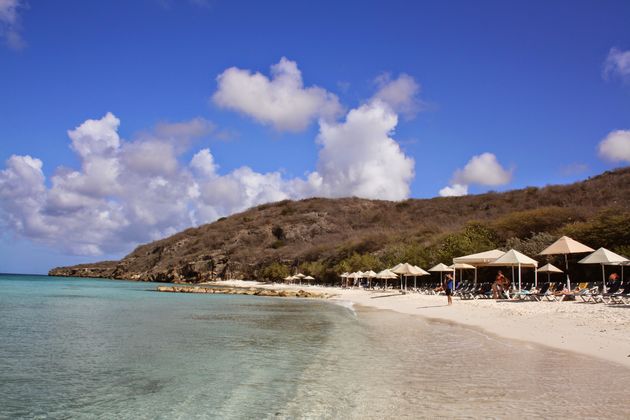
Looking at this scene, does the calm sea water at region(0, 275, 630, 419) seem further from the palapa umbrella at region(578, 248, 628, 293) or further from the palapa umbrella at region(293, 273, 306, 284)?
the palapa umbrella at region(293, 273, 306, 284)

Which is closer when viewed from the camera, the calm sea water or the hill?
the calm sea water

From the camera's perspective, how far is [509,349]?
10617 mm

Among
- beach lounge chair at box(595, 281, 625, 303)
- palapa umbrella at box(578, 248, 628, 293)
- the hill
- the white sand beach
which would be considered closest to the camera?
the white sand beach

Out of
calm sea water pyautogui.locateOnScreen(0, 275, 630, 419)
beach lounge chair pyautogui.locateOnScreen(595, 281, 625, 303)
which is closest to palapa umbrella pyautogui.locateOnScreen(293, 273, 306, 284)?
beach lounge chair pyautogui.locateOnScreen(595, 281, 625, 303)

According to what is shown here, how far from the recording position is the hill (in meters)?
38.9

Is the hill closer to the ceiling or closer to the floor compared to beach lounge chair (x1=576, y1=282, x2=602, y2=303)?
closer to the ceiling

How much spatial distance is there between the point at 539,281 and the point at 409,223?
6228cm

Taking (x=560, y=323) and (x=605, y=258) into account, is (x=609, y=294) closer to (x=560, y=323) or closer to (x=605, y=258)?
(x=605, y=258)

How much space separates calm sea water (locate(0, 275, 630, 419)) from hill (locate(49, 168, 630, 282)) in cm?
2076

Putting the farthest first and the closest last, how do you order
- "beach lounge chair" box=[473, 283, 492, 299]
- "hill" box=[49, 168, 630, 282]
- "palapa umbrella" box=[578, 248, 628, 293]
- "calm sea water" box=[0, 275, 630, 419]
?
"hill" box=[49, 168, 630, 282] < "beach lounge chair" box=[473, 283, 492, 299] < "palapa umbrella" box=[578, 248, 628, 293] < "calm sea water" box=[0, 275, 630, 419]

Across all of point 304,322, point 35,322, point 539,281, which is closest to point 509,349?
point 304,322

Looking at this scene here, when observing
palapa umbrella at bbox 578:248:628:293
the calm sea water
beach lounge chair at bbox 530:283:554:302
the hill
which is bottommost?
the calm sea water

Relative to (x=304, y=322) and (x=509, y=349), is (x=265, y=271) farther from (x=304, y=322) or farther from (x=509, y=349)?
(x=509, y=349)

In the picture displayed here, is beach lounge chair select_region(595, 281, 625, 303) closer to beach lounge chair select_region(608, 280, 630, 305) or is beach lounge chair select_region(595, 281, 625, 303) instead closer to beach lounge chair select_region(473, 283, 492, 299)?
beach lounge chair select_region(608, 280, 630, 305)
